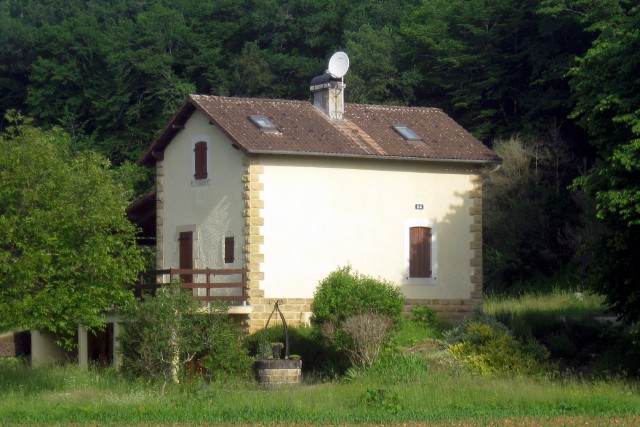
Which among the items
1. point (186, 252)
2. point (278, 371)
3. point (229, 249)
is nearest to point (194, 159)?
point (186, 252)

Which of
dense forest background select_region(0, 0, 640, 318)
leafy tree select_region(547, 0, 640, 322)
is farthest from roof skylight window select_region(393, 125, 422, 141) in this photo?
leafy tree select_region(547, 0, 640, 322)

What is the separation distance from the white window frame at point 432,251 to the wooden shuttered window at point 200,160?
5.69 m

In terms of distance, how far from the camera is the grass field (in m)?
20.6

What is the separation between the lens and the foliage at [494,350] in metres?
27.2

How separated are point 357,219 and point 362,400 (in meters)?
11.0

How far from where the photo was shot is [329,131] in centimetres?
3350

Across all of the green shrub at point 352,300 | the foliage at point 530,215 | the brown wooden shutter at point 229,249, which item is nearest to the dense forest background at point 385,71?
the foliage at point 530,215

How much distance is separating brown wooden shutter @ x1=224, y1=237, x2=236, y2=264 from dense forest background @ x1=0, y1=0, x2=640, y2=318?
9.68 meters

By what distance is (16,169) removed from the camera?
26484 millimetres

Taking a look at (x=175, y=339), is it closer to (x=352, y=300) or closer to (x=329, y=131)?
(x=352, y=300)

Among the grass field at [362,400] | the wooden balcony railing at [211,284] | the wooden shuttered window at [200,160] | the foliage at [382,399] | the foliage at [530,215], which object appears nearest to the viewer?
the grass field at [362,400]

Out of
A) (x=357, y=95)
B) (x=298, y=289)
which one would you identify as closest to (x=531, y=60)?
(x=357, y=95)

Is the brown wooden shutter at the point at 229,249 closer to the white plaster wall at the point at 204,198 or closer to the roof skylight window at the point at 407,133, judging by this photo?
the white plaster wall at the point at 204,198

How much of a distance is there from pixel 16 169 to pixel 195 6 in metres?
42.1
